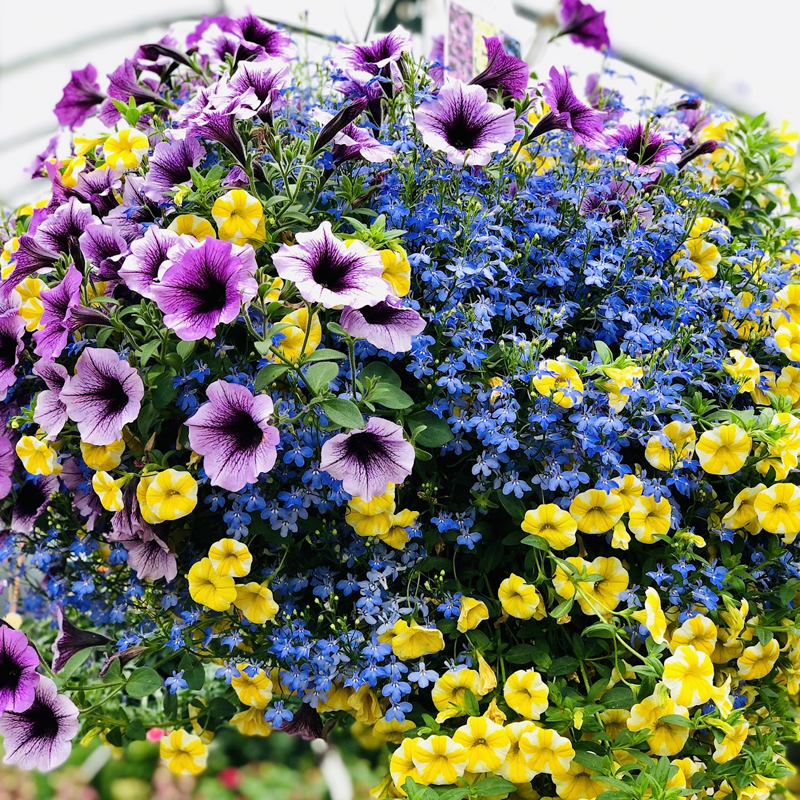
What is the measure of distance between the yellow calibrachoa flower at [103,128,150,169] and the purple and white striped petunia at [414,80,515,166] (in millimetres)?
314

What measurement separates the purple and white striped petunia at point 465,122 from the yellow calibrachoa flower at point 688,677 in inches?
18.9

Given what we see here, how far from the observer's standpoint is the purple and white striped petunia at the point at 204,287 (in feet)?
2.11

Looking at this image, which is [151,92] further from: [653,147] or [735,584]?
[735,584]

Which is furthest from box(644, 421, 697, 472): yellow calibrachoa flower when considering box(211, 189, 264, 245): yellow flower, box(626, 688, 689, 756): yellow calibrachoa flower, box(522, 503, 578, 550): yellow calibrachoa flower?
box(211, 189, 264, 245): yellow flower

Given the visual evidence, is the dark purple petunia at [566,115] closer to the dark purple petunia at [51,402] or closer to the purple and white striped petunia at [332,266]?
the purple and white striped petunia at [332,266]

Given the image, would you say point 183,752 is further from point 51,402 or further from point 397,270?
point 397,270

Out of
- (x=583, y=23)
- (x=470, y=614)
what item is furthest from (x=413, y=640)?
(x=583, y=23)

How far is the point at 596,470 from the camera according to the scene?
0.78 metres

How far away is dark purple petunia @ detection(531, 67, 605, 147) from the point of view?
0.82 meters

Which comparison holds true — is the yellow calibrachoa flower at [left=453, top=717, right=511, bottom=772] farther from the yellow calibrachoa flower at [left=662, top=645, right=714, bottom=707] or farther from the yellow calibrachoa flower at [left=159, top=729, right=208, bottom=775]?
the yellow calibrachoa flower at [left=159, top=729, right=208, bottom=775]

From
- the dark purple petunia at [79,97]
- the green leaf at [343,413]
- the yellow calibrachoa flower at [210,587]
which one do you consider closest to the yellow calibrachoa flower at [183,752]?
the yellow calibrachoa flower at [210,587]

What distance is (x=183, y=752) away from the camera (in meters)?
0.85

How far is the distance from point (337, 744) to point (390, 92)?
1058 mm

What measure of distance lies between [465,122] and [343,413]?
34 centimetres
